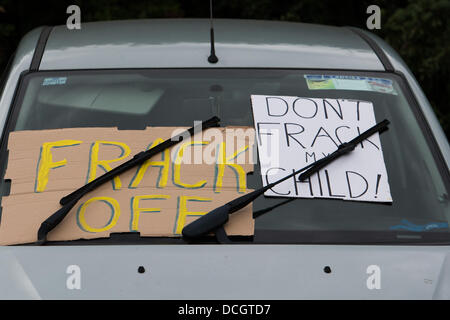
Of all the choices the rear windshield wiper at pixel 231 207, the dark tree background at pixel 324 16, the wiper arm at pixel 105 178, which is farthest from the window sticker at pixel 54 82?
the dark tree background at pixel 324 16

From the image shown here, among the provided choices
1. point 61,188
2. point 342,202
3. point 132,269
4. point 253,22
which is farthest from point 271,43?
point 132,269

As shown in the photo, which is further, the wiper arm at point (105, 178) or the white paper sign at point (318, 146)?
the white paper sign at point (318, 146)

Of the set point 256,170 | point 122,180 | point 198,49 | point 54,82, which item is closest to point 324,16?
point 198,49

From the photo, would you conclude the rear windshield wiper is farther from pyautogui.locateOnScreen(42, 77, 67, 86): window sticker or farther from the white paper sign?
pyautogui.locateOnScreen(42, 77, 67, 86): window sticker

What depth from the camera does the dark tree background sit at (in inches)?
291

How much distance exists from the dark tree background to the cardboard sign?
183 inches

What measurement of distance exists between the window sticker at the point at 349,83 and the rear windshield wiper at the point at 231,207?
0.86ft

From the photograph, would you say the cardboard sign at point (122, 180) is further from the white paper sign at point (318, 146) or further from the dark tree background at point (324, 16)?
the dark tree background at point (324, 16)

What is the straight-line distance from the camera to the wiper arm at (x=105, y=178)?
276 centimetres

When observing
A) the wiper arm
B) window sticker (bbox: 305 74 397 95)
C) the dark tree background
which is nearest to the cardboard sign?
the wiper arm

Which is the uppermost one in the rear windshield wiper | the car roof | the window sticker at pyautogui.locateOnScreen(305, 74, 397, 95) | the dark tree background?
the dark tree background
